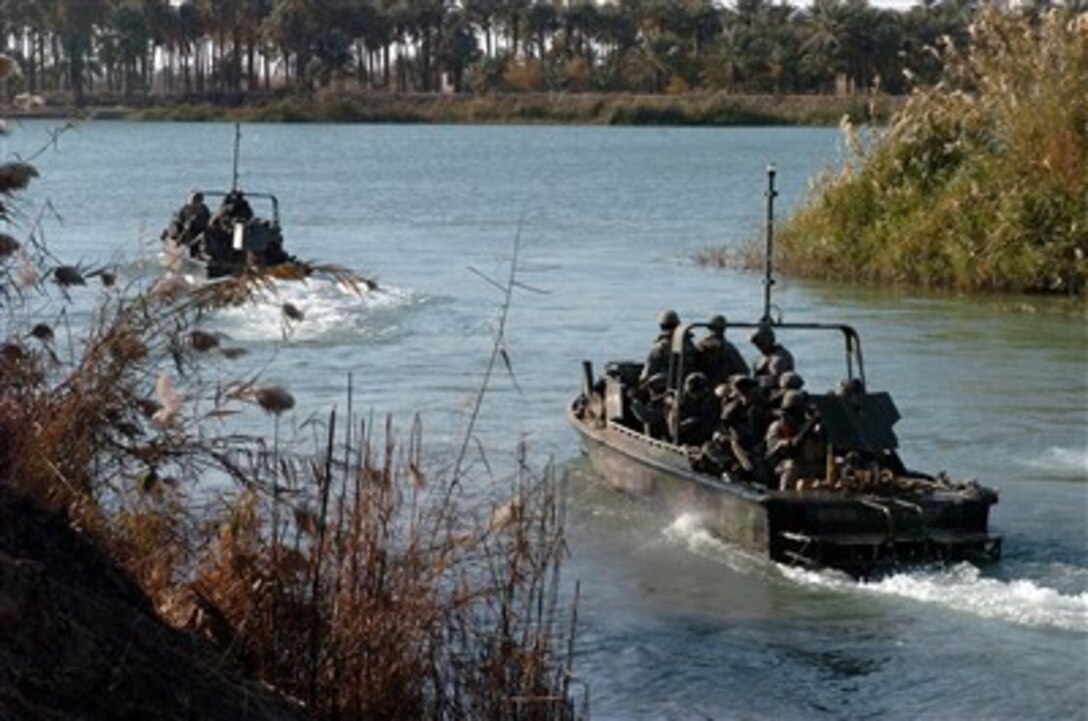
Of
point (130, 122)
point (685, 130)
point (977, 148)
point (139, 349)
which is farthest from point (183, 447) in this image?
point (130, 122)

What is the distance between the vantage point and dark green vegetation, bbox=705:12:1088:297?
1339 inches

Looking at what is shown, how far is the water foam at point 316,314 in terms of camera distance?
3081 centimetres

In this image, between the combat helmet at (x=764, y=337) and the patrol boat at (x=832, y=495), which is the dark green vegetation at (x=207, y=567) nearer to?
the patrol boat at (x=832, y=495)

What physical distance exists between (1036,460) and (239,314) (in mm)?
14376

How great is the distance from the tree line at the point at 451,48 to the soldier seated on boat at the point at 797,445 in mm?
100685

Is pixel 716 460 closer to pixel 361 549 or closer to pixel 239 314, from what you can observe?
pixel 361 549

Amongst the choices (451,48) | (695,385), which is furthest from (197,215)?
(451,48)

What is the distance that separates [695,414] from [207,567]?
8.87 metres

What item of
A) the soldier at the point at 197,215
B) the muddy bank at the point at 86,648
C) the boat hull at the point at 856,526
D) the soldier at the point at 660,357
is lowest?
the boat hull at the point at 856,526

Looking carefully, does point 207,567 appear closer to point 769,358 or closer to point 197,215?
point 769,358

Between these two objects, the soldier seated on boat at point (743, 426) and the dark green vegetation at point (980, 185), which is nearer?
the soldier seated on boat at point (743, 426)

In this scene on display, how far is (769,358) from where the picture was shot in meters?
18.3

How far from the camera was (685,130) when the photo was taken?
117m

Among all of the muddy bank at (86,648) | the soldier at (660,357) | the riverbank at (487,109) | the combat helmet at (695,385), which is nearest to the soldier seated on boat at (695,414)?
the combat helmet at (695,385)
